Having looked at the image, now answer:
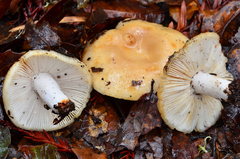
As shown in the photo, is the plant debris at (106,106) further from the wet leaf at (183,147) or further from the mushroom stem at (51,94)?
the mushroom stem at (51,94)

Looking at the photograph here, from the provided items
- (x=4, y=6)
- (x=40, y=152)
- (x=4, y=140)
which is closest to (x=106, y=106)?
(x=40, y=152)

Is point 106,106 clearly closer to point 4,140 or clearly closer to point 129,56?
point 129,56

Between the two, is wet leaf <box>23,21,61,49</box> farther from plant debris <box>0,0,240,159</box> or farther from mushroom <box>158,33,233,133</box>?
mushroom <box>158,33,233,133</box>

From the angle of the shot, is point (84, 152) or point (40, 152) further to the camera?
point (84, 152)

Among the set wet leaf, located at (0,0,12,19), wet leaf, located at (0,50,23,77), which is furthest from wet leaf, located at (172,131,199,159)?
wet leaf, located at (0,0,12,19)

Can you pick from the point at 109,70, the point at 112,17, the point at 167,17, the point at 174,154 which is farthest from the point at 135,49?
the point at 174,154

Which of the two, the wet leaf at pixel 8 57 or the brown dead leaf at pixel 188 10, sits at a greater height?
the brown dead leaf at pixel 188 10

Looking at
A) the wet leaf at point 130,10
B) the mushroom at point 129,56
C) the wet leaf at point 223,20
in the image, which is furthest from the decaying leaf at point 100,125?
the wet leaf at point 223,20
